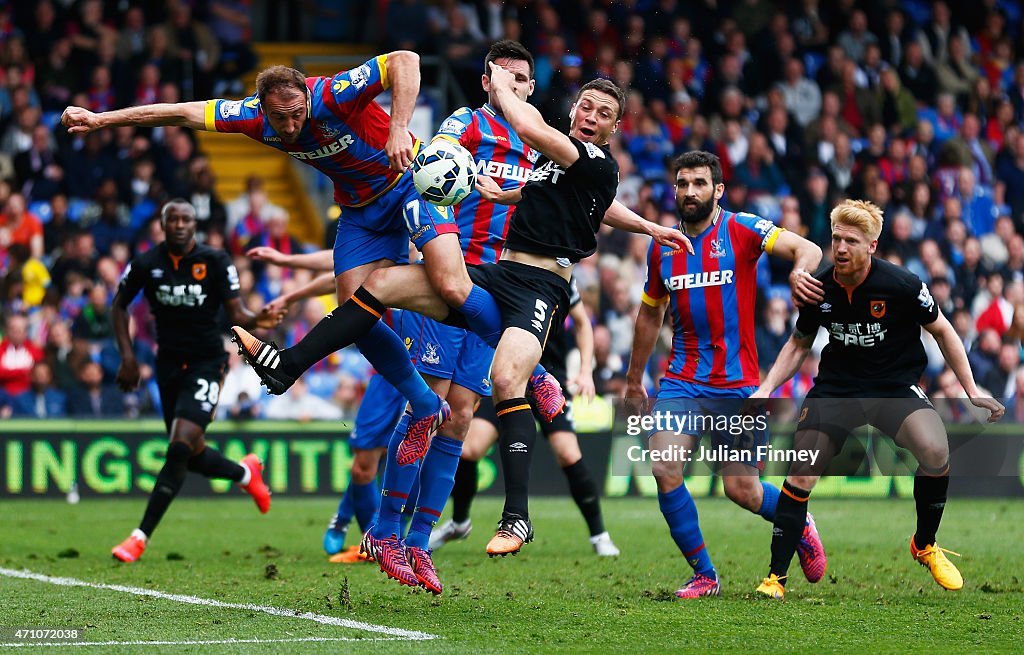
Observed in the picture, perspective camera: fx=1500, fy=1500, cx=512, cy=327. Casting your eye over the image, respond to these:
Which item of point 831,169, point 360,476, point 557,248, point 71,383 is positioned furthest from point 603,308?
point 557,248

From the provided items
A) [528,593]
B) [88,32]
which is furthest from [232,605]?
[88,32]

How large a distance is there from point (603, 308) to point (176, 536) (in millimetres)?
6574

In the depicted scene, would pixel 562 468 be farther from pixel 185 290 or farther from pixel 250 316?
pixel 185 290

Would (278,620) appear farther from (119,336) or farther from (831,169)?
(831,169)

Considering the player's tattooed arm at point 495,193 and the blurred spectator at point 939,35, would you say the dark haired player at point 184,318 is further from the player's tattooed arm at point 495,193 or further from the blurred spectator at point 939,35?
the blurred spectator at point 939,35

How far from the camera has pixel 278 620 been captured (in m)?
7.02

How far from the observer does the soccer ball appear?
739cm

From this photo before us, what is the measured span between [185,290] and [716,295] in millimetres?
4123

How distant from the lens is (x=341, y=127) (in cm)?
793

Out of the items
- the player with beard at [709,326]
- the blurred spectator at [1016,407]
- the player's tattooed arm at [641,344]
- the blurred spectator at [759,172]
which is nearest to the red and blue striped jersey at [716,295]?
the player with beard at [709,326]

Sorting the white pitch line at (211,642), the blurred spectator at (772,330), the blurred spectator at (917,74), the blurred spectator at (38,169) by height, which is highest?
the blurred spectator at (917,74)

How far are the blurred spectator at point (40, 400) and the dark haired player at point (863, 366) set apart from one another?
9137 millimetres

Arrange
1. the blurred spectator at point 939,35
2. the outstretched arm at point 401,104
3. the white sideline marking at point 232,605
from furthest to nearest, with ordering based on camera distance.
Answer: the blurred spectator at point 939,35, the outstretched arm at point 401,104, the white sideline marking at point 232,605

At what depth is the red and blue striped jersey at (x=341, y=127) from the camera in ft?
25.5
